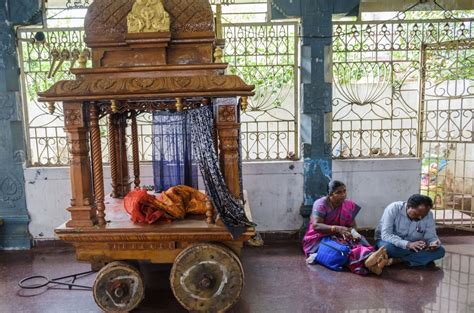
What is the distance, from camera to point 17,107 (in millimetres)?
5438

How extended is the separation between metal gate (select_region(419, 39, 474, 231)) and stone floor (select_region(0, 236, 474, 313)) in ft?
3.45

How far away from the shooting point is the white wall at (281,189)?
563 cm

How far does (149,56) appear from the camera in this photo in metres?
3.61

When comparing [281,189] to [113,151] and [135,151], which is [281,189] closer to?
[135,151]

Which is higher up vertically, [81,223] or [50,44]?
[50,44]

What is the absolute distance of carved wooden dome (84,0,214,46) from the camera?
364 centimetres

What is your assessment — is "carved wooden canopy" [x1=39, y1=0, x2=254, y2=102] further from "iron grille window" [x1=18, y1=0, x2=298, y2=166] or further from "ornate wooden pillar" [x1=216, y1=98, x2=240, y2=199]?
"iron grille window" [x1=18, y1=0, x2=298, y2=166]

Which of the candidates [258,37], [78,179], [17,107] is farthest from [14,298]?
[258,37]

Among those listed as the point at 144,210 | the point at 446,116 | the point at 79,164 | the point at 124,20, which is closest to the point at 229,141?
the point at 144,210

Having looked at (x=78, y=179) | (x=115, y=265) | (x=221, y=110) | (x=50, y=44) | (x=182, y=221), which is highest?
(x=50, y=44)

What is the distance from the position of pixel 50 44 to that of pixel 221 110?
135 inches

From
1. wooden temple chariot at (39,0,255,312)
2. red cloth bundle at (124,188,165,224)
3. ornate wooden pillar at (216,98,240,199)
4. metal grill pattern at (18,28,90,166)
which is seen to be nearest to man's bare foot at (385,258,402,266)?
wooden temple chariot at (39,0,255,312)

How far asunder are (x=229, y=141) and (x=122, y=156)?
6.71 feet

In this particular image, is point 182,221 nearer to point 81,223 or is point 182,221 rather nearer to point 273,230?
point 81,223
